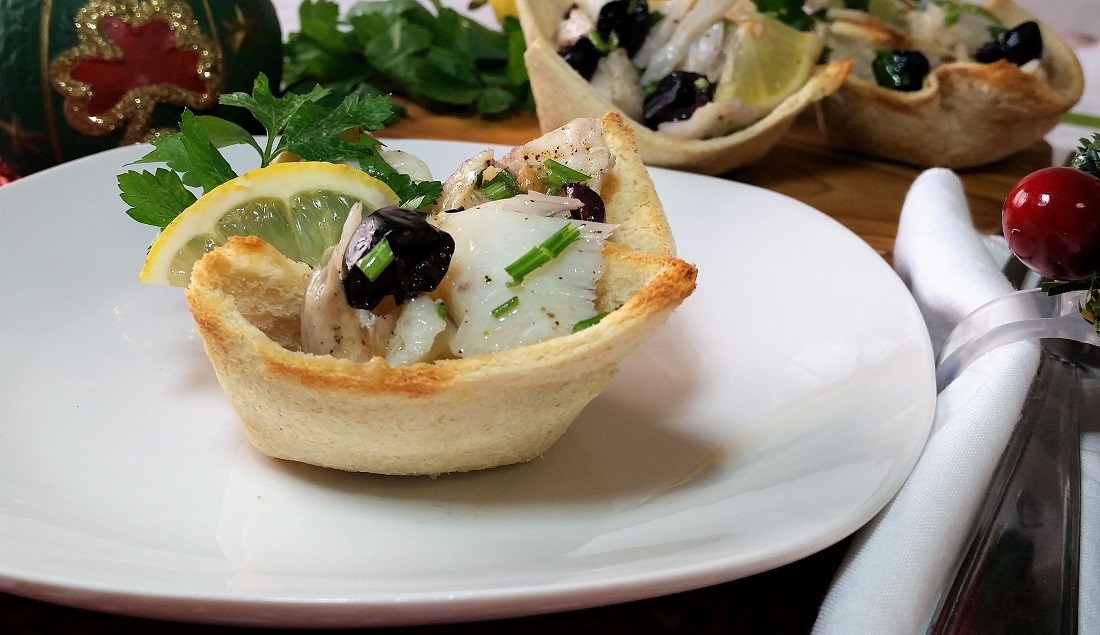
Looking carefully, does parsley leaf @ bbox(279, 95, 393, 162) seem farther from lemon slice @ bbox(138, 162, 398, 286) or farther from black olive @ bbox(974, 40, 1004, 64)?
black olive @ bbox(974, 40, 1004, 64)

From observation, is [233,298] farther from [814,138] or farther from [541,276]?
[814,138]

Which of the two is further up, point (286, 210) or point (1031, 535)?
point (286, 210)

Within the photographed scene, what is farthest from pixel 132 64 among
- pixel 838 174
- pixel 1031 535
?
pixel 1031 535

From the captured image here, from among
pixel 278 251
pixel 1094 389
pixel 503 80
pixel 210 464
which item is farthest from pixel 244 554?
pixel 503 80

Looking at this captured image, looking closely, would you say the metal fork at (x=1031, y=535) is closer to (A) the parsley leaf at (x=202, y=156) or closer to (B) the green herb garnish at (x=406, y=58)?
(A) the parsley leaf at (x=202, y=156)

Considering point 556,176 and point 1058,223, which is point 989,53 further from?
point 556,176
